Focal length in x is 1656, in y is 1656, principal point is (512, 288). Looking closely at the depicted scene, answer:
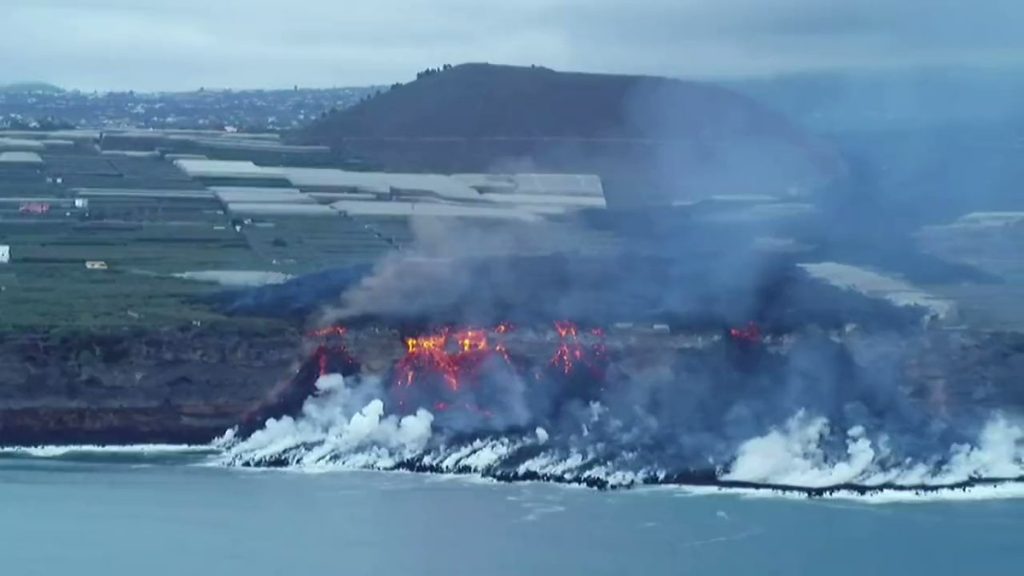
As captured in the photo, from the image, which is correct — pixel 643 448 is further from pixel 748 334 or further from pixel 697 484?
pixel 748 334

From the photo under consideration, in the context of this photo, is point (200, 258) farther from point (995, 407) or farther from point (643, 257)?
point (995, 407)

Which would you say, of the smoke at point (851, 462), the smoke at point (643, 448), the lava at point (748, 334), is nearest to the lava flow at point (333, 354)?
the smoke at point (643, 448)

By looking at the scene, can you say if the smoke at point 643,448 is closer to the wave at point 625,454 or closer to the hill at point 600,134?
the wave at point 625,454

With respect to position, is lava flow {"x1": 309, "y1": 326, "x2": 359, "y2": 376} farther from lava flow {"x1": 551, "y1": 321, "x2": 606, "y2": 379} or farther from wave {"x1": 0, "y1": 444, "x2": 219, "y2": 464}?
lava flow {"x1": 551, "y1": 321, "x2": 606, "y2": 379}

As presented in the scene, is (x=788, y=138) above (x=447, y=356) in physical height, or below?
above

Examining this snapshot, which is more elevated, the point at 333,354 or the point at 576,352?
the point at 576,352

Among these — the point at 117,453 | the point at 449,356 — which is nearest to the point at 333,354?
the point at 449,356

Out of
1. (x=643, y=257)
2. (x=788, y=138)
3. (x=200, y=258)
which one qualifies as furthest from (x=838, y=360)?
(x=200, y=258)
